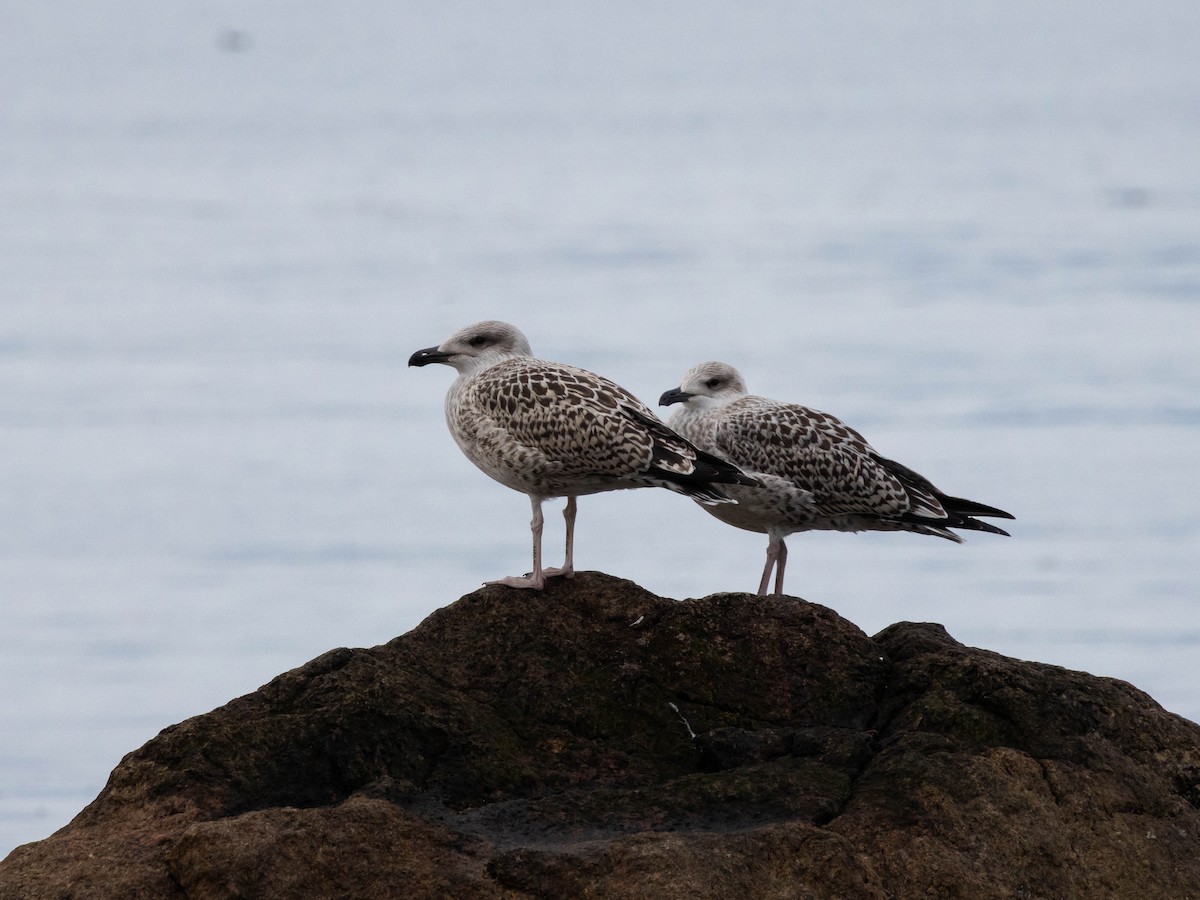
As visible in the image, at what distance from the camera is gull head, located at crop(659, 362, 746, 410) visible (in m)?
16.0

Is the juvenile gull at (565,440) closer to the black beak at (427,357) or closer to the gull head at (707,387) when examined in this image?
the black beak at (427,357)

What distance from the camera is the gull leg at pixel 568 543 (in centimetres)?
1230

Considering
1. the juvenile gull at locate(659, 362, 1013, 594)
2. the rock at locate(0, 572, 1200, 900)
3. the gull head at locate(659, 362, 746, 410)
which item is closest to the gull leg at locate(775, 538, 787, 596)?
the juvenile gull at locate(659, 362, 1013, 594)

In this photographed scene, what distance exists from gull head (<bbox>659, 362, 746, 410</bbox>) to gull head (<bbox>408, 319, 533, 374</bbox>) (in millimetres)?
2585

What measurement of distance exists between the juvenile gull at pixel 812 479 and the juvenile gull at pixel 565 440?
6.71 feet

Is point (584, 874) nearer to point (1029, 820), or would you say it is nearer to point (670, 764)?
point (670, 764)

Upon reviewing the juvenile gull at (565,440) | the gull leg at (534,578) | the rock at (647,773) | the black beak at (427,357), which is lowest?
the rock at (647,773)

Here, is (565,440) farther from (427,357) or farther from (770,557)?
(770,557)

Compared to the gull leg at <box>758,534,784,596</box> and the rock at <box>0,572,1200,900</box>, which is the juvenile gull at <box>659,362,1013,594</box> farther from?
the rock at <box>0,572,1200,900</box>

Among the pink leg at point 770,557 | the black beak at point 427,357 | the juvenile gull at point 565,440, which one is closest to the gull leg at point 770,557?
the pink leg at point 770,557

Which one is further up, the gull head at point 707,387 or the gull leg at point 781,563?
the gull head at point 707,387

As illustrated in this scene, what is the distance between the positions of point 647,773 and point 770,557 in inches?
192

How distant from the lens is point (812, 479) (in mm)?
15320

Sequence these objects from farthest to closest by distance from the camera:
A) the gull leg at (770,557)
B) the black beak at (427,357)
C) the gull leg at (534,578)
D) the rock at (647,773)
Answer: the gull leg at (770,557) → the black beak at (427,357) → the gull leg at (534,578) → the rock at (647,773)
